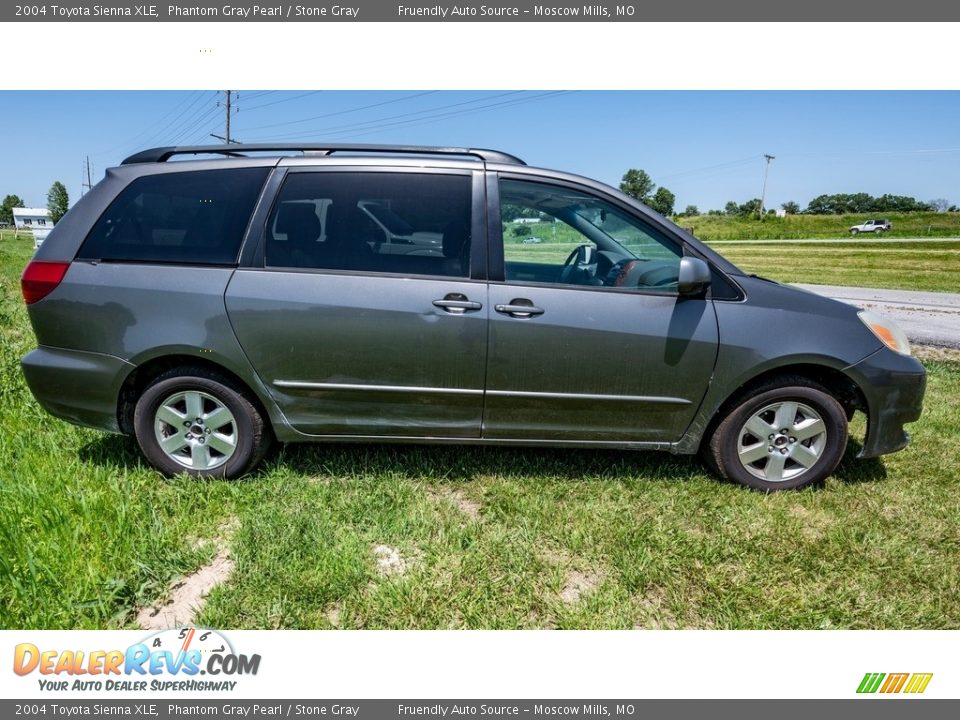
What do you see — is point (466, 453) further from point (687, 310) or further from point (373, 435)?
point (687, 310)

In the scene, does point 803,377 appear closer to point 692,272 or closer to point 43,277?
point 692,272

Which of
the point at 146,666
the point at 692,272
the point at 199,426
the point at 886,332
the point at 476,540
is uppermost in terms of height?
the point at 692,272

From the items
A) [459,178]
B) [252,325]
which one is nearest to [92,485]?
[252,325]

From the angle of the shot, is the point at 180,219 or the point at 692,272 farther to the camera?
the point at 180,219

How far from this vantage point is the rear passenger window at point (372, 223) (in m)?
3.08

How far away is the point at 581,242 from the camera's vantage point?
3602 millimetres

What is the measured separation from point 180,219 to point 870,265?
84.5 ft

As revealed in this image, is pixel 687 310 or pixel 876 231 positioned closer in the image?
pixel 687 310

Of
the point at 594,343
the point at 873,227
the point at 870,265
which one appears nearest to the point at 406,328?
the point at 594,343

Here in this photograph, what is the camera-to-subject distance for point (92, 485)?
310 cm

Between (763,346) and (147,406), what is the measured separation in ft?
11.2

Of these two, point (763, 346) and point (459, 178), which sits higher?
point (459, 178)

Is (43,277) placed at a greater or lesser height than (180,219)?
lesser

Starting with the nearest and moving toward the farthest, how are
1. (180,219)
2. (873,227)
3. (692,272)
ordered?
(692,272)
(180,219)
(873,227)
